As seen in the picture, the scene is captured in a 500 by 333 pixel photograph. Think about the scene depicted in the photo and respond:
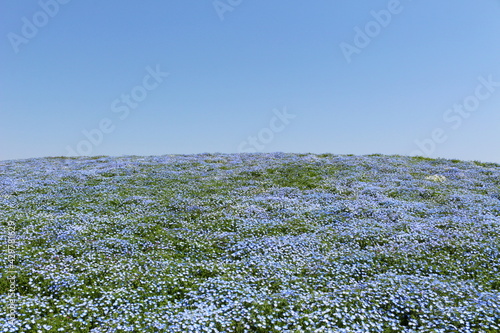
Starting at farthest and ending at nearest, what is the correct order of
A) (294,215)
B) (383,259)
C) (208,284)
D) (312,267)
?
(294,215) < (383,259) < (312,267) < (208,284)

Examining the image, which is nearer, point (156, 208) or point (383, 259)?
point (383, 259)

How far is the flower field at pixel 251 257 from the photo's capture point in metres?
9.64

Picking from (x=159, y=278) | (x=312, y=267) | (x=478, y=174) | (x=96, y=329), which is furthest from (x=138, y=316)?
(x=478, y=174)

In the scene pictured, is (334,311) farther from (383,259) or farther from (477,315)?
(383,259)

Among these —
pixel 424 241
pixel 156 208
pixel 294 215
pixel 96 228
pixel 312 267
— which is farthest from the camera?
pixel 156 208

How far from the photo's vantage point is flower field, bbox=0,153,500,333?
9.64m

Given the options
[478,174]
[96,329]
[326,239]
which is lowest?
[96,329]

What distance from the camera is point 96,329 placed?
9.05 m

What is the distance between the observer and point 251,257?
13734 millimetres

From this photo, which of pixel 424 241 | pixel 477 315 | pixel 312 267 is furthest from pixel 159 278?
pixel 424 241

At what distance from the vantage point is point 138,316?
965cm

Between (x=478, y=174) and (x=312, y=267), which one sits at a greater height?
(x=478, y=174)

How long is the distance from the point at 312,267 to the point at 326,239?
304cm

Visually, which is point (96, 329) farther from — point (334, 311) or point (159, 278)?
point (334, 311)
